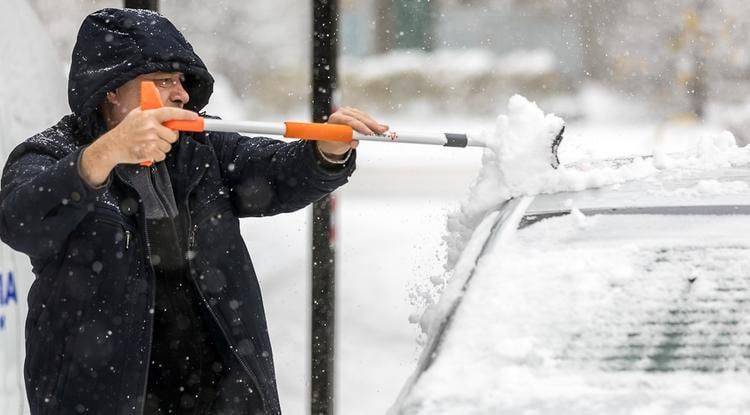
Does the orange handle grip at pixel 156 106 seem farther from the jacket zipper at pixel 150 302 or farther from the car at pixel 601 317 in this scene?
the car at pixel 601 317

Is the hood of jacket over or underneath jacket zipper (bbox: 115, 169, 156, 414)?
over

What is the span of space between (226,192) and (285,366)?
349 cm

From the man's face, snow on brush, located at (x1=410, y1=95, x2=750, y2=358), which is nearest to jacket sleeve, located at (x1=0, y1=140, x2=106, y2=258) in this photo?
the man's face

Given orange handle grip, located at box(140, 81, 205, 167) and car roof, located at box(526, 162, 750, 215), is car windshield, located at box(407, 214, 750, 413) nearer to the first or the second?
car roof, located at box(526, 162, 750, 215)

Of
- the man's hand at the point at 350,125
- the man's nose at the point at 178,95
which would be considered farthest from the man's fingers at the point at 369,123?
the man's nose at the point at 178,95

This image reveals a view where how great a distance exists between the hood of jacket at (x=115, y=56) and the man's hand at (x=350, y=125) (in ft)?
1.25

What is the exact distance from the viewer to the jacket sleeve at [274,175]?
115 inches

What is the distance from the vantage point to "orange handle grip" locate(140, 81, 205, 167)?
2.48m

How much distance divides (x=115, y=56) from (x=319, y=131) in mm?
547

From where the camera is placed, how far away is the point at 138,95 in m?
2.81

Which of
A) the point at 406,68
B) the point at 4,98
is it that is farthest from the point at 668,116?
the point at 4,98

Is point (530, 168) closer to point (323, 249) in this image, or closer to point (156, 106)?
point (156, 106)

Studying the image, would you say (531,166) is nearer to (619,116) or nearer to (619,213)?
(619,213)

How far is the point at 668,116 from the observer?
56.8 feet
